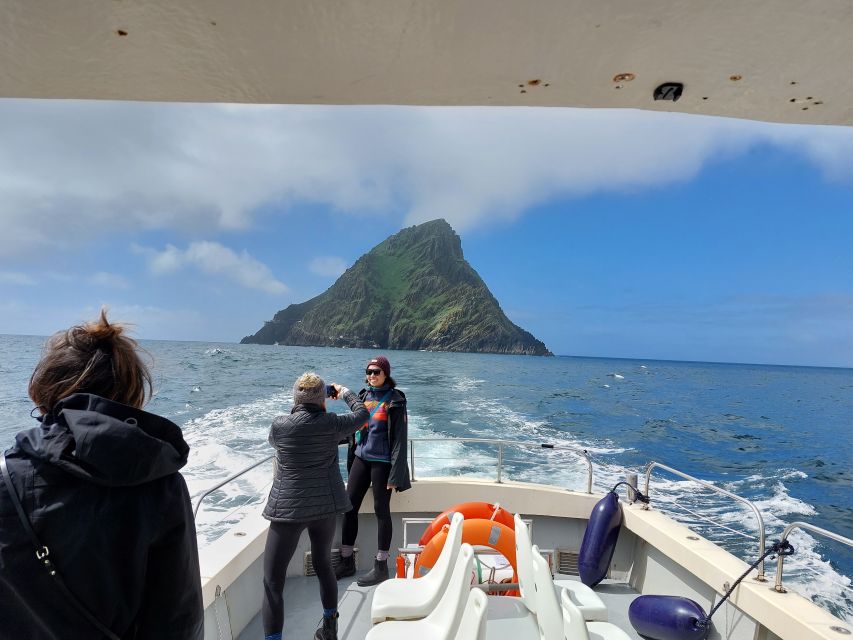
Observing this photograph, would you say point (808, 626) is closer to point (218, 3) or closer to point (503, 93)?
point (503, 93)

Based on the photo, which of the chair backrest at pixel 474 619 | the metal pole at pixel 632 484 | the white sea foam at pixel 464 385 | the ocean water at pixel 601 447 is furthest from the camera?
the white sea foam at pixel 464 385

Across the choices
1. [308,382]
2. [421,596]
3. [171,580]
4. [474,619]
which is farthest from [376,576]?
[171,580]

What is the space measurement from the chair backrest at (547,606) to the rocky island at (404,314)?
2813 inches

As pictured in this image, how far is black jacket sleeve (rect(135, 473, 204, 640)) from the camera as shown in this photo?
0.92 meters

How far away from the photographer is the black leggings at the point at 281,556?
2428mm

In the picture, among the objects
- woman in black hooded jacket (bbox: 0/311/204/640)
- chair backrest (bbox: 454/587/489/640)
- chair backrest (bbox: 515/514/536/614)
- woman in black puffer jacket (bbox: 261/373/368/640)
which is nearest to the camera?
woman in black hooded jacket (bbox: 0/311/204/640)

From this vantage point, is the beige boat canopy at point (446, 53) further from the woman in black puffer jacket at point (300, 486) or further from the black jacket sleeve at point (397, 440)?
the black jacket sleeve at point (397, 440)

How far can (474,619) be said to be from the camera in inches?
58.2

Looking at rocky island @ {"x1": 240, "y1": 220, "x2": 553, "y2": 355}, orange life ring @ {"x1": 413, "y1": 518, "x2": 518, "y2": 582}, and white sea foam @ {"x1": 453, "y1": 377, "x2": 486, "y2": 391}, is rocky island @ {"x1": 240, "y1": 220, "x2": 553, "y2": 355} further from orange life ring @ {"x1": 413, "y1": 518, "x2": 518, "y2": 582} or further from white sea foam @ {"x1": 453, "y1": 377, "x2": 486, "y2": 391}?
orange life ring @ {"x1": 413, "y1": 518, "x2": 518, "y2": 582}

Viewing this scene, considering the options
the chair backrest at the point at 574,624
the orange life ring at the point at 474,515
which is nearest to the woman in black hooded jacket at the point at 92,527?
the chair backrest at the point at 574,624

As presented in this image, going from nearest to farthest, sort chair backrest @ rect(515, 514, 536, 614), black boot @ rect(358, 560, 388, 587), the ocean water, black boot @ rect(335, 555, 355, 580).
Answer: chair backrest @ rect(515, 514, 536, 614) < black boot @ rect(358, 560, 388, 587) < black boot @ rect(335, 555, 355, 580) < the ocean water

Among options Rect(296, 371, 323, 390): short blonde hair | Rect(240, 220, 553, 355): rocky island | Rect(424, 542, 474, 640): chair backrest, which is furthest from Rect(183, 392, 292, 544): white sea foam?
Rect(240, 220, 553, 355): rocky island

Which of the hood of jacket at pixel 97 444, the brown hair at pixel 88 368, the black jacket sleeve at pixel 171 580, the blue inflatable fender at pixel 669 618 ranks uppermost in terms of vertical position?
the brown hair at pixel 88 368

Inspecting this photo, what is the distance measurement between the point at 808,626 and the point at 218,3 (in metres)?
3.14
